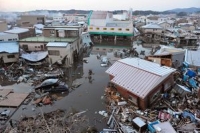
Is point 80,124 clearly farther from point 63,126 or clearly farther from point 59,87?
point 59,87

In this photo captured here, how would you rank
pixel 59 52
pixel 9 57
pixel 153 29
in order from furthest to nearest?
1. pixel 153 29
2. pixel 9 57
3. pixel 59 52

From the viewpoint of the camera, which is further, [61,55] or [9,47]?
[9,47]

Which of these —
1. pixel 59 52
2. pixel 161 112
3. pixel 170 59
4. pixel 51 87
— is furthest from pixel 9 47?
pixel 161 112

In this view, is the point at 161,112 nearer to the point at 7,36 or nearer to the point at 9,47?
the point at 9,47

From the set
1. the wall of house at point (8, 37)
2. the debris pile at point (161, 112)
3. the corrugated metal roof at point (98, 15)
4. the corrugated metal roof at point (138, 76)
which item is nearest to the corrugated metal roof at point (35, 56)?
the wall of house at point (8, 37)

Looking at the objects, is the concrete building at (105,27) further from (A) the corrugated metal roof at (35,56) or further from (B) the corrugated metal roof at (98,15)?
(A) the corrugated metal roof at (35,56)

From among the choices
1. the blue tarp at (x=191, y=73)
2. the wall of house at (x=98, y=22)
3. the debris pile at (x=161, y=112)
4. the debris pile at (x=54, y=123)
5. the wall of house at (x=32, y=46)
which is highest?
the wall of house at (x=98, y=22)

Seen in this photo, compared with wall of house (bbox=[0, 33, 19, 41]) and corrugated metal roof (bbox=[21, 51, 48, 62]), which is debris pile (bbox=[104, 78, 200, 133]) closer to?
corrugated metal roof (bbox=[21, 51, 48, 62])

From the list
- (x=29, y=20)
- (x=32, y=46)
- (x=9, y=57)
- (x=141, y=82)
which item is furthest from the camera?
(x=29, y=20)
